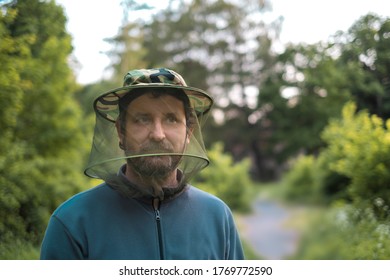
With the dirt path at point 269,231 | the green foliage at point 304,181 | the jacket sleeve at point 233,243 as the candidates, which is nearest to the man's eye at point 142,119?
the jacket sleeve at point 233,243

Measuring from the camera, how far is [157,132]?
179 centimetres

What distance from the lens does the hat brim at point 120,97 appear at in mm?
1763

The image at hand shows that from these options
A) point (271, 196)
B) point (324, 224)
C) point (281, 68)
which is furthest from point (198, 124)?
point (271, 196)

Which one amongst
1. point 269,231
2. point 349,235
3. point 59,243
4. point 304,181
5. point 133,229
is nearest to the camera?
point 59,243

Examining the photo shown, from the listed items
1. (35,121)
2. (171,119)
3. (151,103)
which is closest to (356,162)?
(171,119)

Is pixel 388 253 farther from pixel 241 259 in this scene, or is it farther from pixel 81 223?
pixel 81 223

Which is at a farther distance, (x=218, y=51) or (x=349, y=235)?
(x=218, y=51)

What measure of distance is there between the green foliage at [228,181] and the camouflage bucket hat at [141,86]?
3.91 m

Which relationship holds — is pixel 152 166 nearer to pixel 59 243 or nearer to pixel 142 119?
pixel 142 119

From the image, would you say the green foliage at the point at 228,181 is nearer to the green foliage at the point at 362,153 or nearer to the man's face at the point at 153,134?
the green foliage at the point at 362,153

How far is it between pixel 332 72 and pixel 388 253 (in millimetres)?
1416

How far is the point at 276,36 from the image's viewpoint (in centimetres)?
367

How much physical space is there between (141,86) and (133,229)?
680mm
